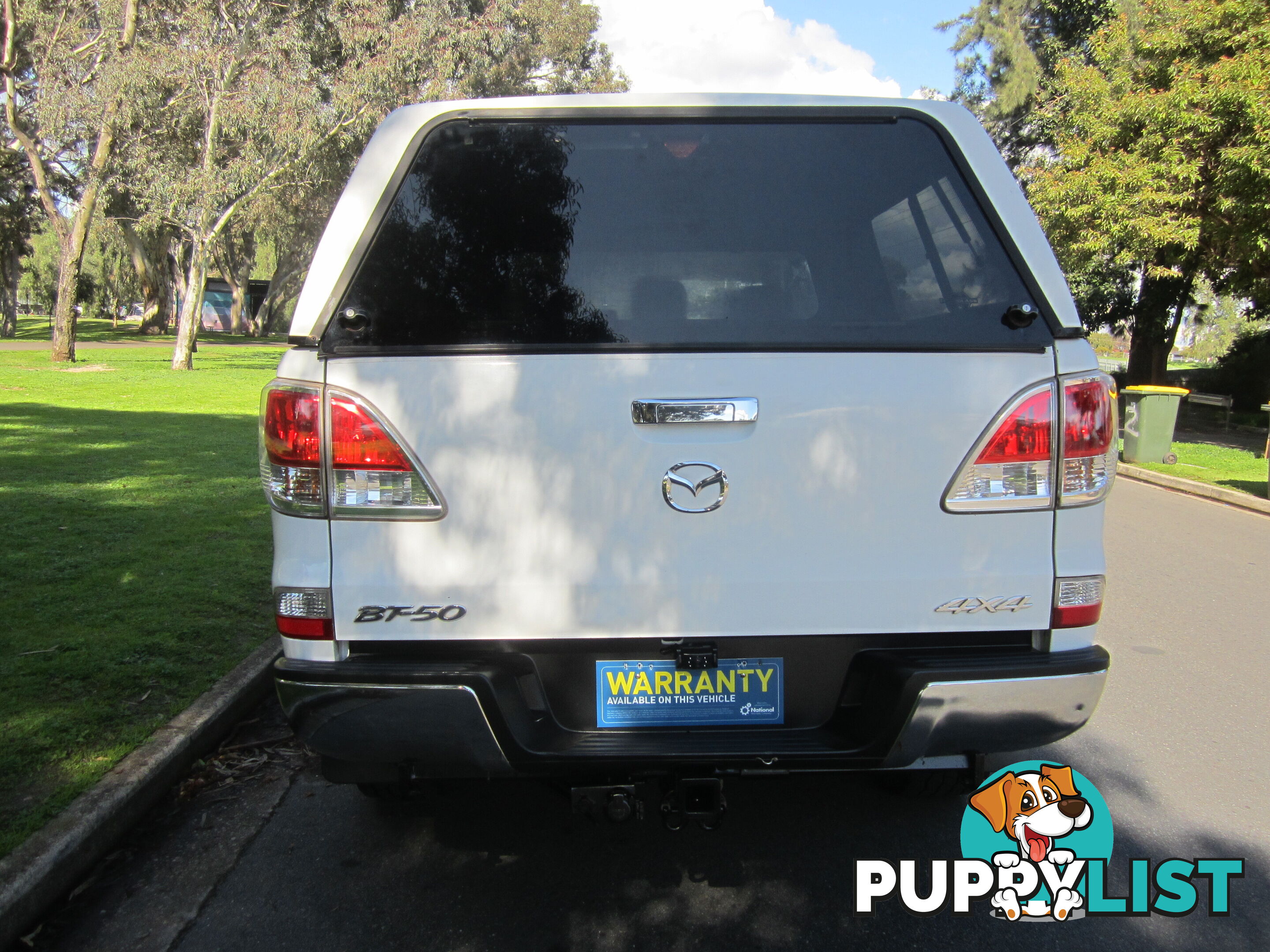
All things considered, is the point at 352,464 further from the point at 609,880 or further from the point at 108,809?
the point at 108,809

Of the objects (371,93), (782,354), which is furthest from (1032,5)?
(782,354)

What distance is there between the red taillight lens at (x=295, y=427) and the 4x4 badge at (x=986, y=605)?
5.30 feet

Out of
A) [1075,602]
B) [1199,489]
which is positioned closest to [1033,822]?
[1075,602]

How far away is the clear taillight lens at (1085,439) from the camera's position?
2568 millimetres

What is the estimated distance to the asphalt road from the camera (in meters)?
2.77

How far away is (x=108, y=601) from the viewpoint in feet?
17.7

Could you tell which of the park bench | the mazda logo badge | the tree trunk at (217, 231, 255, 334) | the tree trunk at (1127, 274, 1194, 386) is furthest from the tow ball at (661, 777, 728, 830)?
the tree trunk at (217, 231, 255, 334)

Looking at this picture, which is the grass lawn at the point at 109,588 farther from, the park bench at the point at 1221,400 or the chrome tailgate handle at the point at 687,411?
the park bench at the point at 1221,400

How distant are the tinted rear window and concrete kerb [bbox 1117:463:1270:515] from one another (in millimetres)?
7814

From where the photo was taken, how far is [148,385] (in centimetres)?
2020

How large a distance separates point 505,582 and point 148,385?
20.1m

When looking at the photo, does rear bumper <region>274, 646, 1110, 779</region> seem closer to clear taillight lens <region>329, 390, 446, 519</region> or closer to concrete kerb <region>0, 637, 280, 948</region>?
clear taillight lens <region>329, 390, 446, 519</region>

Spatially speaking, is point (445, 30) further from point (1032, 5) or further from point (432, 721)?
point (432, 721)

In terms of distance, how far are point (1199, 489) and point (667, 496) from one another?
37.4ft
